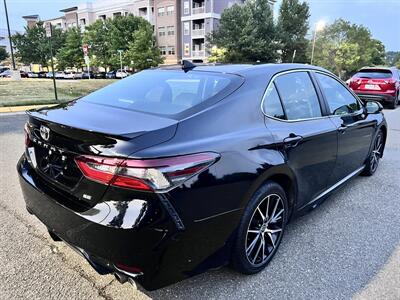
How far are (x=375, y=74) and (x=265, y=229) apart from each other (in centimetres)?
1269

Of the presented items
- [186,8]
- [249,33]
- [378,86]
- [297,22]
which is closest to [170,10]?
[186,8]

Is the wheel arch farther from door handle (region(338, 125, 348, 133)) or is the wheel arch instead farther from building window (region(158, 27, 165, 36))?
building window (region(158, 27, 165, 36))

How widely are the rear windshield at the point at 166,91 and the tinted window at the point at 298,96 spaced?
516 millimetres

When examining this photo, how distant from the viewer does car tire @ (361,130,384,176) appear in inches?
183

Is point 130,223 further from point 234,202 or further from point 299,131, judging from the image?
point 299,131

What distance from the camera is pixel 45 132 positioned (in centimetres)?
225

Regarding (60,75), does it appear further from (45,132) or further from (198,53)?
(45,132)

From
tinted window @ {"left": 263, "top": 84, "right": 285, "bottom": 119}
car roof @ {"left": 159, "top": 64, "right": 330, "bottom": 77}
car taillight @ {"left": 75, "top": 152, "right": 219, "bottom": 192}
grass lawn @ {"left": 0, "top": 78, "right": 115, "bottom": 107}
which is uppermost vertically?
car roof @ {"left": 159, "top": 64, "right": 330, "bottom": 77}

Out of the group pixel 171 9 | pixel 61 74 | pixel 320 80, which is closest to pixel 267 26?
pixel 171 9

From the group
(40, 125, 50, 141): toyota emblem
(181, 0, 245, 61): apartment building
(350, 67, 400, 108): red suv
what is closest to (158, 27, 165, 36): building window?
(181, 0, 245, 61): apartment building

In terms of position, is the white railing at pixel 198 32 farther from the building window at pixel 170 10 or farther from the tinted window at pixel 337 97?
the tinted window at pixel 337 97

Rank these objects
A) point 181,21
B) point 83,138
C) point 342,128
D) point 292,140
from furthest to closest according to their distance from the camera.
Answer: point 181,21 < point 342,128 < point 292,140 < point 83,138

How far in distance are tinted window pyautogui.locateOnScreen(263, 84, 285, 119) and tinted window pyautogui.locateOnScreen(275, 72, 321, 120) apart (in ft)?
0.25

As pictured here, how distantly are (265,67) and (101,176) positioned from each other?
5.77 feet
